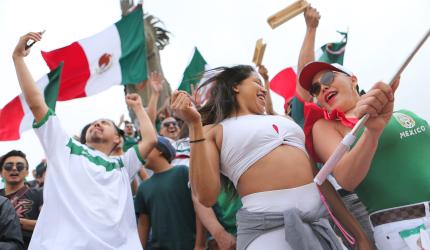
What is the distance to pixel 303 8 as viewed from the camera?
3.38m

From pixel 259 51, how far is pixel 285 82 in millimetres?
2328

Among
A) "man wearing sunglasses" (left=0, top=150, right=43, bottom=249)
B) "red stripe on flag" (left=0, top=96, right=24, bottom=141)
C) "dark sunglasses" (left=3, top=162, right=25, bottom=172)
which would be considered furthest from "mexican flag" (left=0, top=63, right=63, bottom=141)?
"dark sunglasses" (left=3, top=162, right=25, bottom=172)

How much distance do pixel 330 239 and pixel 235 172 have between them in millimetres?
529

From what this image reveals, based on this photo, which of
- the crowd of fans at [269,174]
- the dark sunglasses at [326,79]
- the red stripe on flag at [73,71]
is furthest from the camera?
the red stripe on flag at [73,71]

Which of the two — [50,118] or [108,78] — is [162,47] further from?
[50,118]

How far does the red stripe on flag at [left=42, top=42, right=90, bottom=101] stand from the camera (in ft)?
20.3

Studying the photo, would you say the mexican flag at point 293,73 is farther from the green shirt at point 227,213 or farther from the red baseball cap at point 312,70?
the red baseball cap at point 312,70

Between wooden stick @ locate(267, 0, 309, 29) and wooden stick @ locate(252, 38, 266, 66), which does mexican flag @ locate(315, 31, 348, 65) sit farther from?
wooden stick @ locate(267, 0, 309, 29)

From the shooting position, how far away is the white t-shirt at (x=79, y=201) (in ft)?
9.30

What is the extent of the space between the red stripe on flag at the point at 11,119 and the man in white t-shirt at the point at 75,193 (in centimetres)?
252

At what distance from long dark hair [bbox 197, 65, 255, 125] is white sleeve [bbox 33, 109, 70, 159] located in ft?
3.78

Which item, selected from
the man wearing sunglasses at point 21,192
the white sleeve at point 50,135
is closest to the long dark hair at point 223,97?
the white sleeve at point 50,135

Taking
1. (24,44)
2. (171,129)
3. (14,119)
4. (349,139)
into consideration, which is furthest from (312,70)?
(14,119)

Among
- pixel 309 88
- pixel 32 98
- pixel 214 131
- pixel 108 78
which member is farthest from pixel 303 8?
pixel 108 78
